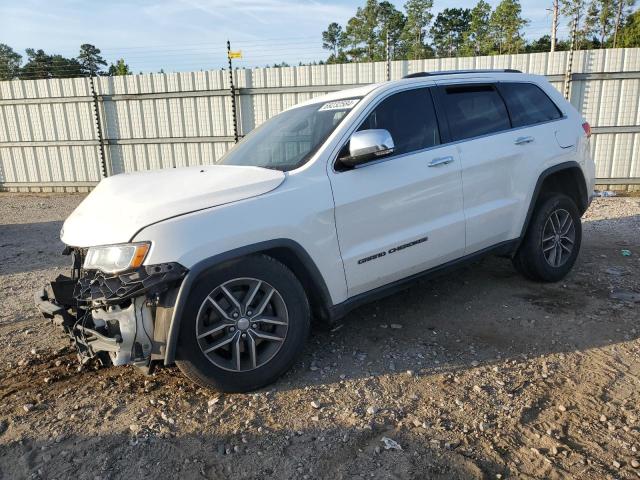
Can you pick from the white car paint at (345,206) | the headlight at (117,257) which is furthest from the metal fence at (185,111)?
the headlight at (117,257)

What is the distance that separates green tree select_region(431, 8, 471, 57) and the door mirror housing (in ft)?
208

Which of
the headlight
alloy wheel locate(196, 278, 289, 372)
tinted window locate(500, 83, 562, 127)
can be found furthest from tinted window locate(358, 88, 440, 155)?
the headlight

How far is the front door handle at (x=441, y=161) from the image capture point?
12.0ft

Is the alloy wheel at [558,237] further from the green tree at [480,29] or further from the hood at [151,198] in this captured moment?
the green tree at [480,29]

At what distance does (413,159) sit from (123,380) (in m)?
2.54

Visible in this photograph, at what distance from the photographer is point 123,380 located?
328cm

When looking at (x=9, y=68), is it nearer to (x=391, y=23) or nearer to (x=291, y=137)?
(x=291, y=137)

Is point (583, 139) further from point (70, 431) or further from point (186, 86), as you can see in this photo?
point (186, 86)

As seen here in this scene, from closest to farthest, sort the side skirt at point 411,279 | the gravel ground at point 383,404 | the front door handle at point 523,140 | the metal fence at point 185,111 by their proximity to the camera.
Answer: the gravel ground at point 383,404 → the side skirt at point 411,279 → the front door handle at point 523,140 → the metal fence at point 185,111

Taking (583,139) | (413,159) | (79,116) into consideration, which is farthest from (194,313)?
(79,116)

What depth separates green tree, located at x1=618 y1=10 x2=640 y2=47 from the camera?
38.0 meters

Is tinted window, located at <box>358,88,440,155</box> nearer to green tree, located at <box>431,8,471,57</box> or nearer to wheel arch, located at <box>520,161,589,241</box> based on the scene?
wheel arch, located at <box>520,161,589,241</box>

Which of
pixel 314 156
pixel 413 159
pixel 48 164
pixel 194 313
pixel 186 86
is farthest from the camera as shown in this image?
pixel 48 164

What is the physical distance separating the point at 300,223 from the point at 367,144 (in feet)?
2.20
